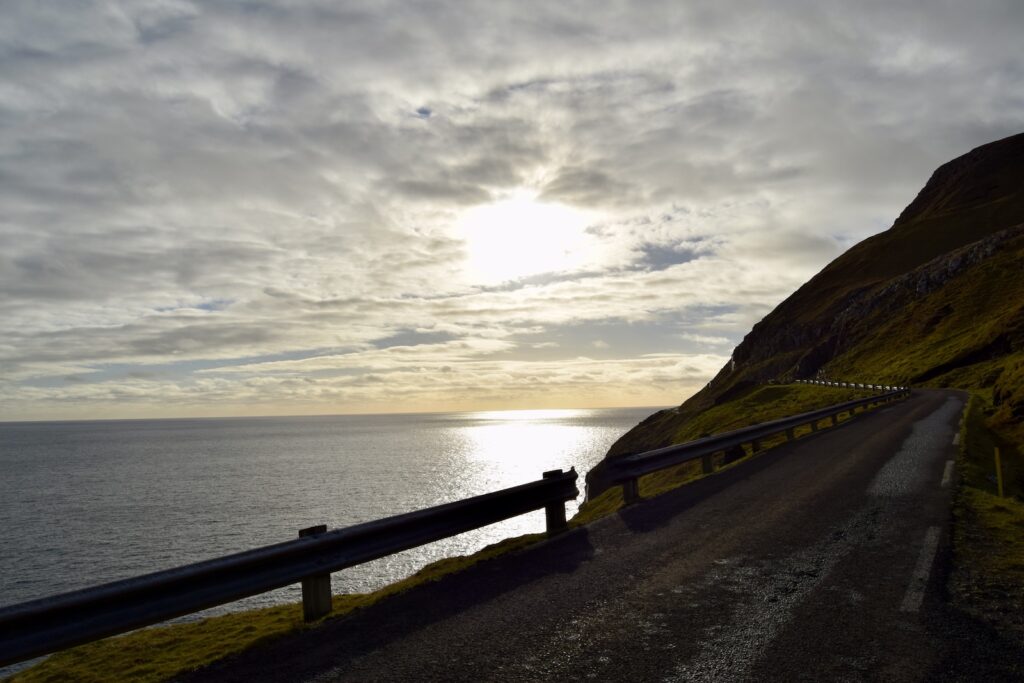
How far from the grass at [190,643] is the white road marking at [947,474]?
8.19m

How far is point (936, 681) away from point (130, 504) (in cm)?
6718

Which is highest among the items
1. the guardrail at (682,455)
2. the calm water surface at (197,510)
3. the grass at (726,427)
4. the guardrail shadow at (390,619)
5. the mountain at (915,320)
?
the mountain at (915,320)

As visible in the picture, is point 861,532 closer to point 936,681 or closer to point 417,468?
point 936,681

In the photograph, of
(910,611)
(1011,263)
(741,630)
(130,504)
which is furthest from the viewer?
(1011,263)

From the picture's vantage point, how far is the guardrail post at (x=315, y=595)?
620cm

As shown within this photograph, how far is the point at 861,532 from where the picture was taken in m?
8.24

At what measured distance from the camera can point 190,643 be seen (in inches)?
272

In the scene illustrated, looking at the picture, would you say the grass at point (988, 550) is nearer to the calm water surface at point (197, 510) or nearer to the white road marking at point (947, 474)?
the white road marking at point (947, 474)

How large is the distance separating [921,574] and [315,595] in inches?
240

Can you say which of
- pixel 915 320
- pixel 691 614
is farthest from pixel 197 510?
pixel 915 320

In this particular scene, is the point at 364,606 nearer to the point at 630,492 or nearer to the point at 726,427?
the point at 630,492

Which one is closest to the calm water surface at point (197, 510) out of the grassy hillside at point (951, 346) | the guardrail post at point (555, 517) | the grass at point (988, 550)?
the grassy hillside at point (951, 346)

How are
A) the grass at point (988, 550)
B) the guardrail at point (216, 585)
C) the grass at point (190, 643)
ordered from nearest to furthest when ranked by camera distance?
the guardrail at point (216, 585)
the grass at point (988, 550)
the grass at point (190, 643)

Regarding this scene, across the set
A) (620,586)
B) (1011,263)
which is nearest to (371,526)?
(620,586)
